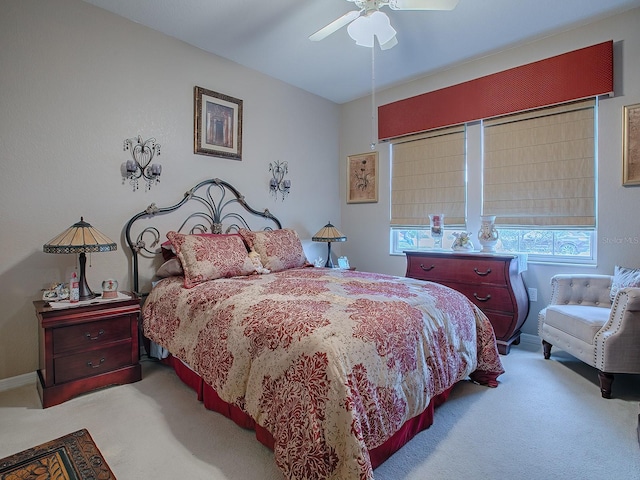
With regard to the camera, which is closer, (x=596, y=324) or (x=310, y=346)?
(x=310, y=346)

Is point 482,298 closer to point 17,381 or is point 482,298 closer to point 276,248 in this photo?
point 276,248

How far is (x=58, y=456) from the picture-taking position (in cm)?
160

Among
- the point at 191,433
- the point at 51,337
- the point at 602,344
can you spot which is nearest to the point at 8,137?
the point at 51,337

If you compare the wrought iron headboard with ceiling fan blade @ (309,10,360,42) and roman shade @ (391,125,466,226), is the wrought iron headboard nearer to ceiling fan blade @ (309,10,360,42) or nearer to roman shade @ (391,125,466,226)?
roman shade @ (391,125,466,226)

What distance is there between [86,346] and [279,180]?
8.40 feet

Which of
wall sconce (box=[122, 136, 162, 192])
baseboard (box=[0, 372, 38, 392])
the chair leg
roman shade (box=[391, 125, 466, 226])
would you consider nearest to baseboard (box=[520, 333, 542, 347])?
the chair leg

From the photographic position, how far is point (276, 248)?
326cm

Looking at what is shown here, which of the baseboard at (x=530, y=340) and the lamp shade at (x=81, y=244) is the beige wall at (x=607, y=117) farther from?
the lamp shade at (x=81, y=244)

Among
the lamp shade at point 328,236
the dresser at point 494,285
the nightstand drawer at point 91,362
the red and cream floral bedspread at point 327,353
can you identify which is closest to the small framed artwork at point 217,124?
the lamp shade at point 328,236

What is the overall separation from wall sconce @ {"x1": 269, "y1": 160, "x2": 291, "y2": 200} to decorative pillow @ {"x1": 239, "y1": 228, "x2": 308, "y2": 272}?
0.79 m

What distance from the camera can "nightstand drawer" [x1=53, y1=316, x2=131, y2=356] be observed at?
2188 mm

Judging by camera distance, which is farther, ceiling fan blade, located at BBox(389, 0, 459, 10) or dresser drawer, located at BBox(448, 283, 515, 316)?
dresser drawer, located at BBox(448, 283, 515, 316)

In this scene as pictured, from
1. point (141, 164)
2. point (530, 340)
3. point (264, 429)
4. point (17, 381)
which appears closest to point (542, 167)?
point (530, 340)

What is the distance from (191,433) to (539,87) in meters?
3.98
